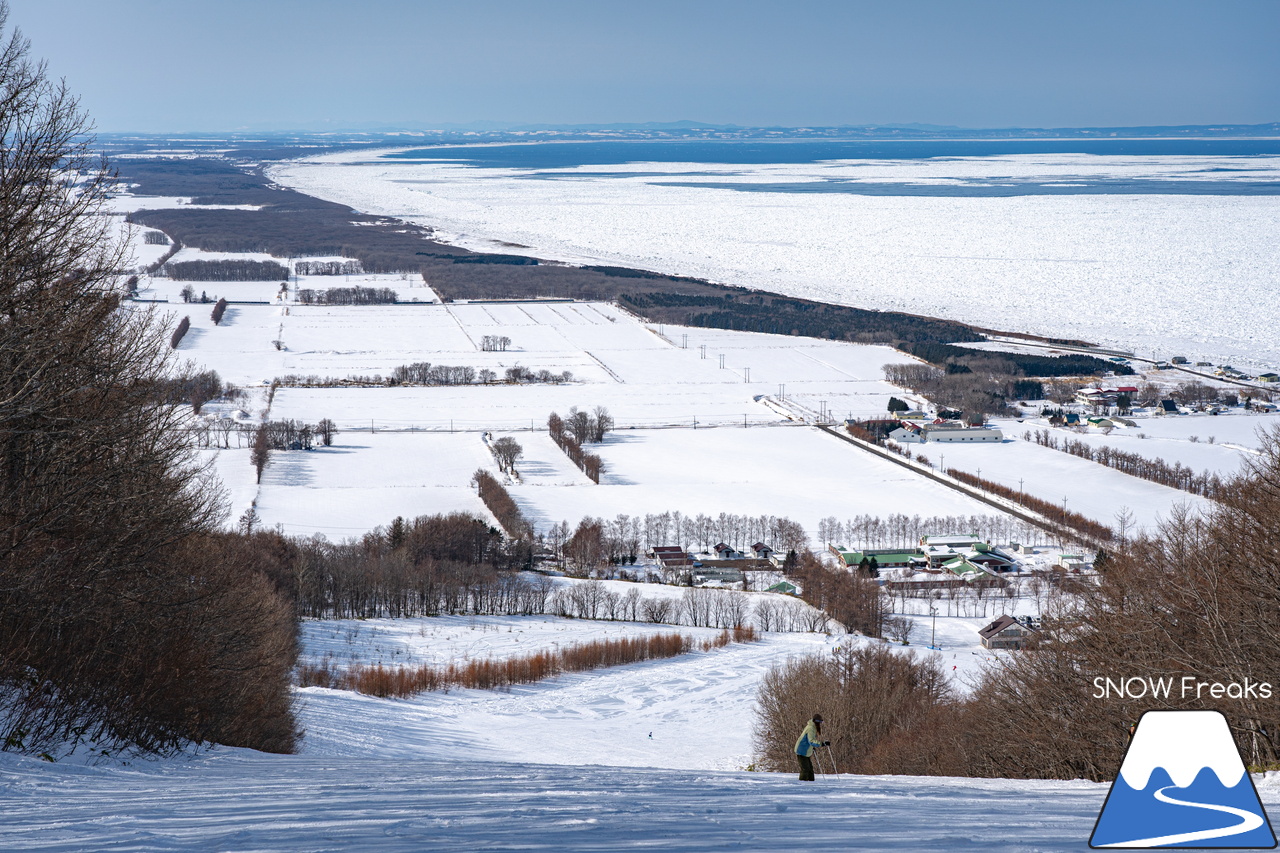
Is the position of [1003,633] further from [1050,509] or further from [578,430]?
[578,430]

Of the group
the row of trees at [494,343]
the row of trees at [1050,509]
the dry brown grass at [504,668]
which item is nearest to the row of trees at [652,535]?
the dry brown grass at [504,668]

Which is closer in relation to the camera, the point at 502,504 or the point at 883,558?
the point at 883,558

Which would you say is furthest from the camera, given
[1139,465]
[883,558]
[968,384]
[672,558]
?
[968,384]

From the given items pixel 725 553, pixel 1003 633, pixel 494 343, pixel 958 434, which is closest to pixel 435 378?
pixel 494 343

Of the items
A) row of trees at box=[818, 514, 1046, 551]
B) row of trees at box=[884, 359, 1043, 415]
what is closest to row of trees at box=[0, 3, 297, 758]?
row of trees at box=[818, 514, 1046, 551]

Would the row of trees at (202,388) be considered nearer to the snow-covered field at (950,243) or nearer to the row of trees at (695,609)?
the row of trees at (695,609)

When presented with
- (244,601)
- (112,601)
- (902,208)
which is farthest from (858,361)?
(902,208)

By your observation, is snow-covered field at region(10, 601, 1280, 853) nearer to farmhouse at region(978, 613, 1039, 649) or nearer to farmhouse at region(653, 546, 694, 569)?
farmhouse at region(978, 613, 1039, 649)

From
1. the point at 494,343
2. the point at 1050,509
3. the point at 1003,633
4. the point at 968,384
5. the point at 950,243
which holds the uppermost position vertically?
the point at 950,243
